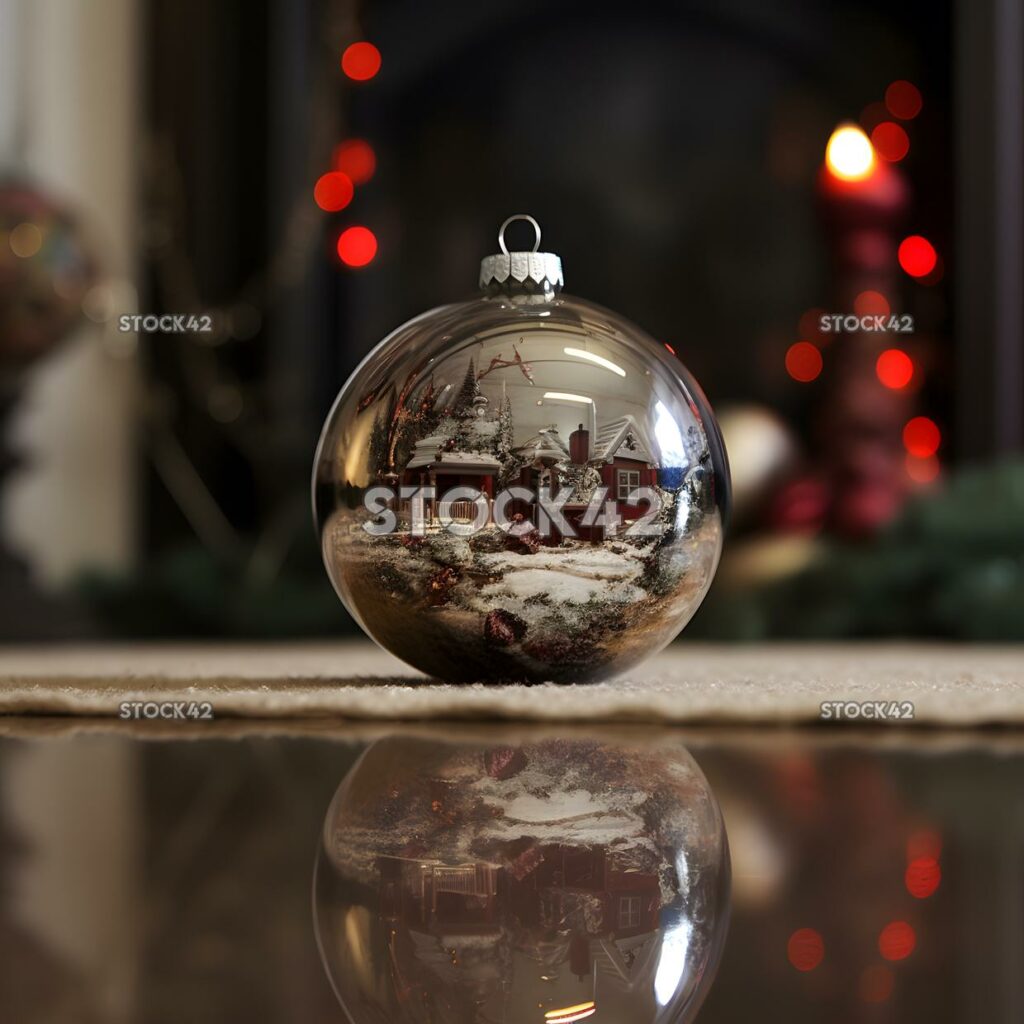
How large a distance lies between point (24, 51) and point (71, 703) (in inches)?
50.9

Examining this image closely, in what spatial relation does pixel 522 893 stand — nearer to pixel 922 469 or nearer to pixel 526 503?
pixel 526 503

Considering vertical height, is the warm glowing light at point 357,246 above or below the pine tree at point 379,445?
above

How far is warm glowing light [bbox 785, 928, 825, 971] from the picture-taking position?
241mm

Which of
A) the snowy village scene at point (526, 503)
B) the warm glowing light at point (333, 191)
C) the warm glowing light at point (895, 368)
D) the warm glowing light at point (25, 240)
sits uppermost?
the warm glowing light at point (333, 191)

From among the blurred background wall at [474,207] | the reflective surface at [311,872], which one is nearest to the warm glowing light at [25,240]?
the blurred background wall at [474,207]

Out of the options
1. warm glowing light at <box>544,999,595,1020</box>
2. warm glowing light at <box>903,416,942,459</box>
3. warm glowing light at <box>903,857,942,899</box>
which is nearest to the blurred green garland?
warm glowing light at <box>903,416,942,459</box>

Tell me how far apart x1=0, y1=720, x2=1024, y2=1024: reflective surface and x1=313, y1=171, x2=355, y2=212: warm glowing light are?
1.25 meters

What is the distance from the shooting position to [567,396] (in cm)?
60

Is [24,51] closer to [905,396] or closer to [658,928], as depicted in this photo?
[905,396]

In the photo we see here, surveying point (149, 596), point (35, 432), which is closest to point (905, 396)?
point (149, 596)

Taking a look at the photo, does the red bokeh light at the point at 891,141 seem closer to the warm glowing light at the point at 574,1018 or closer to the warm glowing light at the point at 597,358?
the warm glowing light at the point at 597,358

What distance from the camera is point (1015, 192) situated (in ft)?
5.21

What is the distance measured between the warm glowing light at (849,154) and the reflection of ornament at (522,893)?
1242 mm

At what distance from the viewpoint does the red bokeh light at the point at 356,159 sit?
1722mm
